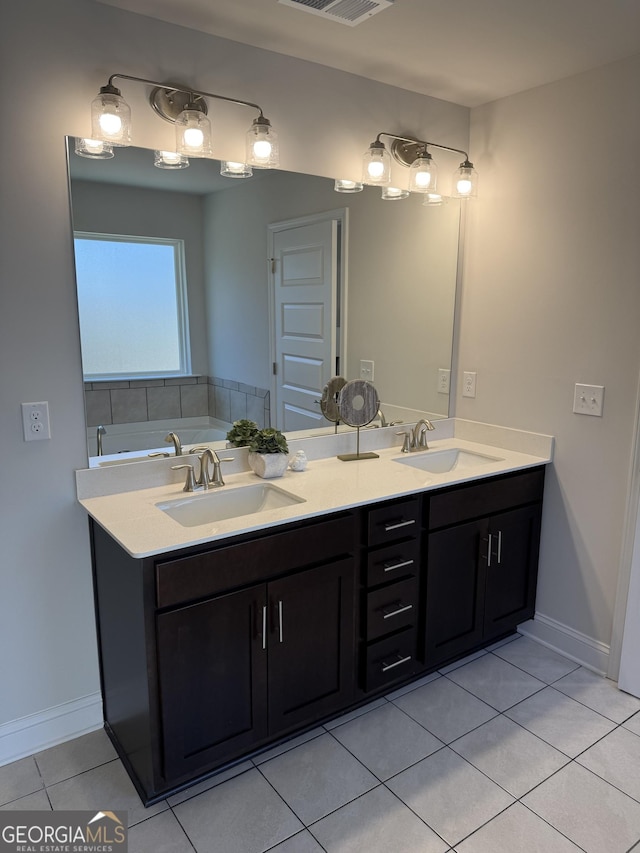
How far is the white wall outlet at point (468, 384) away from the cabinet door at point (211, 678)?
1.60 meters

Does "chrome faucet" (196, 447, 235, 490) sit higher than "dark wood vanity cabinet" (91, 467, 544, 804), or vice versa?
"chrome faucet" (196, 447, 235, 490)

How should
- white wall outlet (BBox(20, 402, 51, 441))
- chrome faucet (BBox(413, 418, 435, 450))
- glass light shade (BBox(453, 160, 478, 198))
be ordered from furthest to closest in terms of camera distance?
1. chrome faucet (BBox(413, 418, 435, 450))
2. glass light shade (BBox(453, 160, 478, 198))
3. white wall outlet (BBox(20, 402, 51, 441))

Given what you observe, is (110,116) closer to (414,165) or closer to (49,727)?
(414,165)

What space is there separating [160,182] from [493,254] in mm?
1528

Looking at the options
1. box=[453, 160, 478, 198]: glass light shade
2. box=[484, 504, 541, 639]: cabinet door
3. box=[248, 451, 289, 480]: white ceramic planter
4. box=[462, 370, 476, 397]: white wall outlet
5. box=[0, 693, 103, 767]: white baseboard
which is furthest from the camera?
box=[462, 370, 476, 397]: white wall outlet

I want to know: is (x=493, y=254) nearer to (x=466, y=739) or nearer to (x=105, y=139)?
(x=105, y=139)

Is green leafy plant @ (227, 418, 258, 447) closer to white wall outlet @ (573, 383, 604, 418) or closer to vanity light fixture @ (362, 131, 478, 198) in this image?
vanity light fixture @ (362, 131, 478, 198)

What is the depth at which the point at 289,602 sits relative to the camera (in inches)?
75.1

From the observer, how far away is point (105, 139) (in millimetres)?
1857

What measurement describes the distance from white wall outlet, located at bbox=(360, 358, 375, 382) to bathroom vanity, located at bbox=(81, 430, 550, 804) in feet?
1.28

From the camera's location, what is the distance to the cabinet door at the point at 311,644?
75.1 inches

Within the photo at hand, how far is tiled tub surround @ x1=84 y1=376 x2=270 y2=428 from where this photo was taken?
6.75 feet

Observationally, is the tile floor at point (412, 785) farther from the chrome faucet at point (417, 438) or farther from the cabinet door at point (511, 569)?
the chrome faucet at point (417, 438)

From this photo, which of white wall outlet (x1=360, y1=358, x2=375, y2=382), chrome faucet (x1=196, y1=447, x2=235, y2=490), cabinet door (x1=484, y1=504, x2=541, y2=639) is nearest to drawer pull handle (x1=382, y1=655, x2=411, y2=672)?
cabinet door (x1=484, y1=504, x2=541, y2=639)
